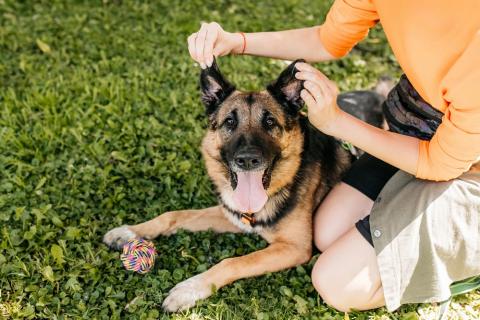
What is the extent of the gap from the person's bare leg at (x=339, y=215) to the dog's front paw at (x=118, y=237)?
1.40 m

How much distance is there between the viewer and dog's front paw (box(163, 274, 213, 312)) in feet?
10.7

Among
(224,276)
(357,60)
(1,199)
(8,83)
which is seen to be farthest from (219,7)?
(224,276)

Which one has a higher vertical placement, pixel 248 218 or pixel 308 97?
pixel 308 97

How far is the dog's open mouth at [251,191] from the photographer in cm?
345

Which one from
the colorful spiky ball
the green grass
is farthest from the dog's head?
the colorful spiky ball

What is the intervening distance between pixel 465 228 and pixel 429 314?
705 millimetres

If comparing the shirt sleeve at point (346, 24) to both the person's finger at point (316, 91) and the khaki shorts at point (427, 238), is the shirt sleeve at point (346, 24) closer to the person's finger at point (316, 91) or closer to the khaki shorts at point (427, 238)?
the person's finger at point (316, 91)

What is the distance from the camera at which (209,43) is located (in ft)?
10.5

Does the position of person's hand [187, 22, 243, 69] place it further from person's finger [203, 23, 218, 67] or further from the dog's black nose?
the dog's black nose

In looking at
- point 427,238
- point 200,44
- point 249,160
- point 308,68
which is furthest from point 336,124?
point 200,44

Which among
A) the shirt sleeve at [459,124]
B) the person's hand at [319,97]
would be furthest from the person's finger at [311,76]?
the shirt sleeve at [459,124]

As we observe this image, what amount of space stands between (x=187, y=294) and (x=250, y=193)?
79 centimetres

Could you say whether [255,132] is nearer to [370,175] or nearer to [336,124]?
[336,124]

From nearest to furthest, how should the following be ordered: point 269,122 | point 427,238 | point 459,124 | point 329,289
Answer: point 459,124, point 427,238, point 329,289, point 269,122
